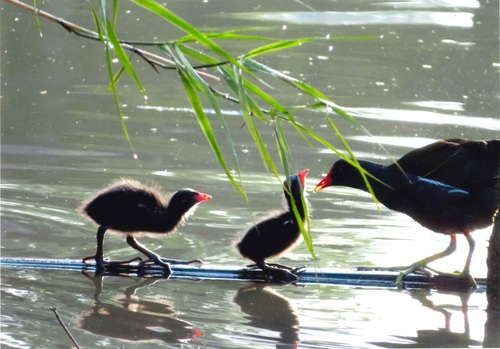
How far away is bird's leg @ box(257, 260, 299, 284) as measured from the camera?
17.0 feet

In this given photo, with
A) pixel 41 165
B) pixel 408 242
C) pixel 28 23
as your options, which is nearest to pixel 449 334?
pixel 408 242

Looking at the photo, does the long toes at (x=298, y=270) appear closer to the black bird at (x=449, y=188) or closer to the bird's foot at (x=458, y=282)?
the black bird at (x=449, y=188)

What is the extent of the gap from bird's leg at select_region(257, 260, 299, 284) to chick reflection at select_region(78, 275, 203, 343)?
2.22 feet

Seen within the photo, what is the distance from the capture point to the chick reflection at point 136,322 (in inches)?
167

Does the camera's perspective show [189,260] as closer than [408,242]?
Yes

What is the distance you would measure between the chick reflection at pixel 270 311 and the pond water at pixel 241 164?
0.03ft

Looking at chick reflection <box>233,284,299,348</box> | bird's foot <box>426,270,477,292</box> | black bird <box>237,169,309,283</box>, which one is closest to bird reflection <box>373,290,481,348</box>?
bird's foot <box>426,270,477,292</box>

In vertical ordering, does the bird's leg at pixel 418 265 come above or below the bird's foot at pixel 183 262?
above

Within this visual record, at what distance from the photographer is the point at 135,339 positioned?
4.17m

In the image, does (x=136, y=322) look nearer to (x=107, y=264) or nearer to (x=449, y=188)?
(x=107, y=264)

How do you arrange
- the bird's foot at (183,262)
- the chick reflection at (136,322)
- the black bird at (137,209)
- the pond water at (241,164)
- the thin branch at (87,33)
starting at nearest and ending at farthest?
1. the thin branch at (87,33)
2. the chick reflection at (136,322)
3. the pond water at (241,164)
4. the bird's foot at (183,262)
5. the black bird at (137,209)

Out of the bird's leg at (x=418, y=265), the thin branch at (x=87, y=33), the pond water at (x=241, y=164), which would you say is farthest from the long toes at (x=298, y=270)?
the thin branch at (x=87, y=33)

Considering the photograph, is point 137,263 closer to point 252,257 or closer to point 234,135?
point 252,257

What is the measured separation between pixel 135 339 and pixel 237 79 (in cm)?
160
